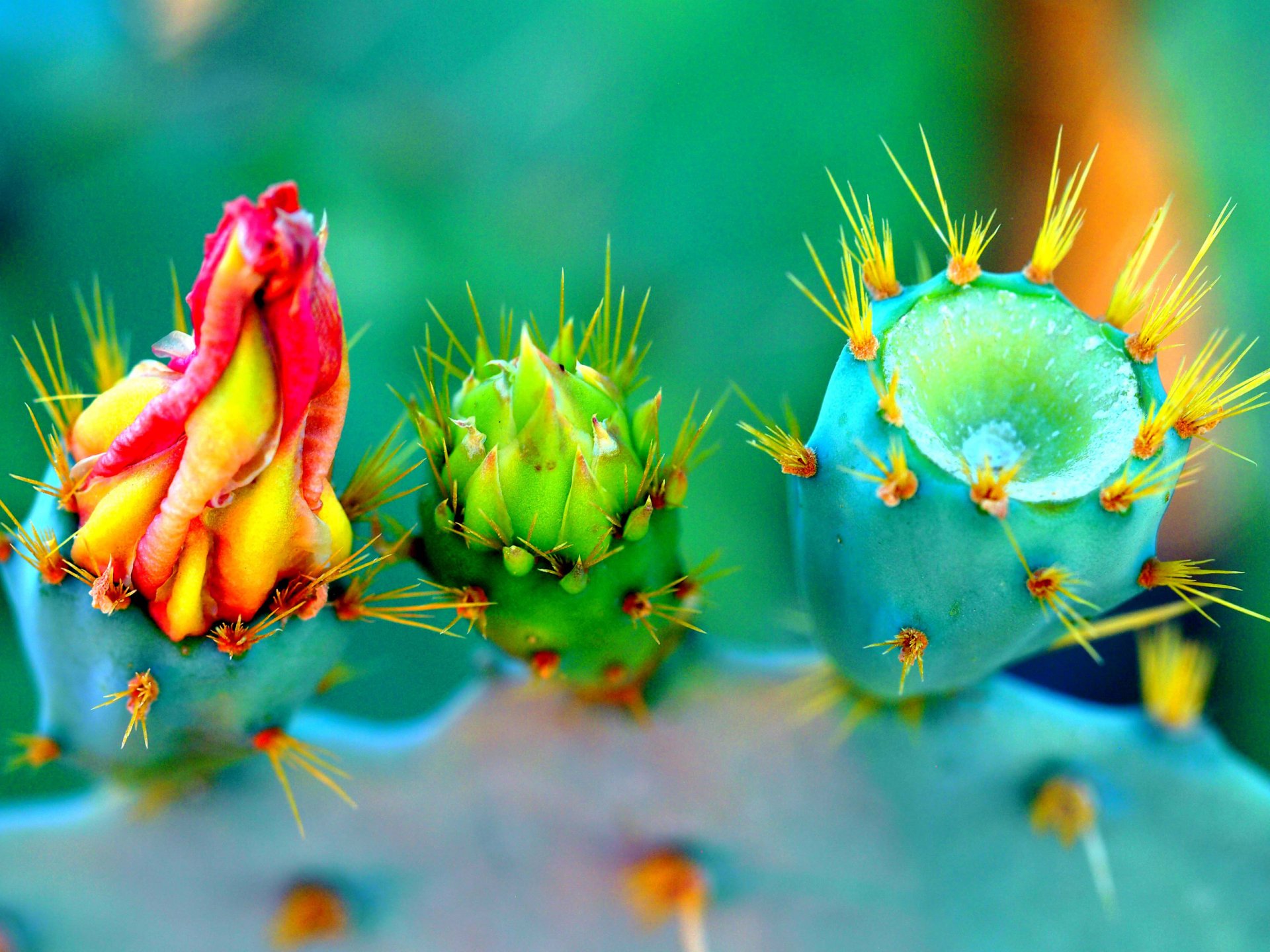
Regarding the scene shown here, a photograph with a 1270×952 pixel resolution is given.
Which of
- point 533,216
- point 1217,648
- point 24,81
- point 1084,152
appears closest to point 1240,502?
point 1217,648

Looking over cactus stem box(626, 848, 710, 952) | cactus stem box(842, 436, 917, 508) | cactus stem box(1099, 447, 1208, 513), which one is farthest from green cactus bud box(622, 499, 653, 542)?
cactus stem box(626, 848, 710, 952)

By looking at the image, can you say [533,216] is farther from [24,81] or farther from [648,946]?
[648,946]

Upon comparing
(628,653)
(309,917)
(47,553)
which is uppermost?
(47,553)

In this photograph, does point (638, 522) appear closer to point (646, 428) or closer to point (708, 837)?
point (646, 428)

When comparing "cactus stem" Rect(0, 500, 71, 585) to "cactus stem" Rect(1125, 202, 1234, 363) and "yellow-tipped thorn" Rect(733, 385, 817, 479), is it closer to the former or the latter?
"yellow-tipped thorn" Rect(733, 385, 817, 479)

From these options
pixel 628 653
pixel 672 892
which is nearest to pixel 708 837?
pixel 672 892

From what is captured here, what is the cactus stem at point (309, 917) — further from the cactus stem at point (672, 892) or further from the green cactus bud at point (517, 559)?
the green cactus bud at point (517, 559)
